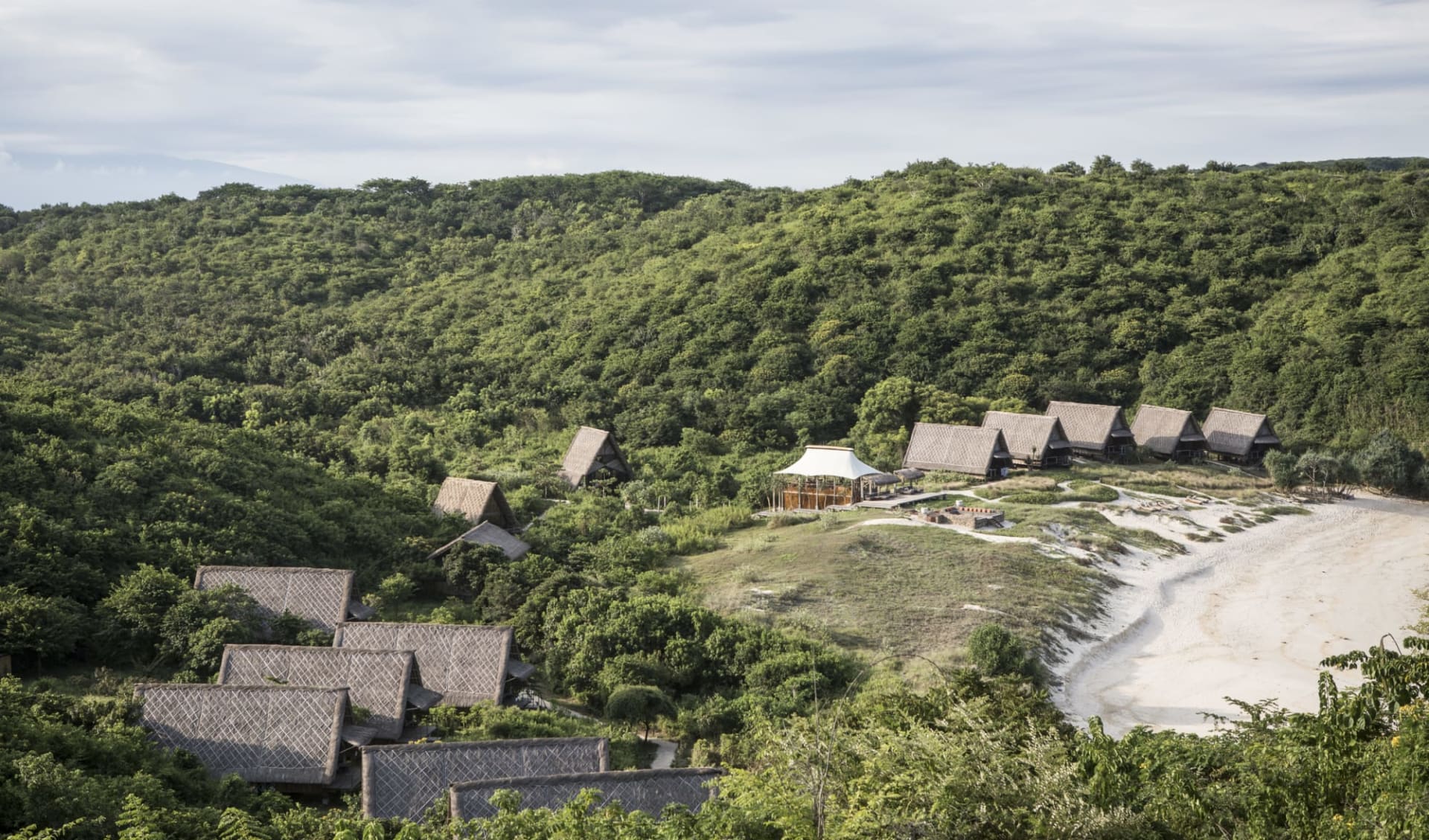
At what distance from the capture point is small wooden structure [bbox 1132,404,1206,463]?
35.5 metres

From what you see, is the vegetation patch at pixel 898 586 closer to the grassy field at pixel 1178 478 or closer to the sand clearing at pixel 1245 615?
the sand clearing at pixel 1245 615

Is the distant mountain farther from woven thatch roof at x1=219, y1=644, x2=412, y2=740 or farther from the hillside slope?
woven thatch roof at x1=219, y1=644, x2=412, y2=740

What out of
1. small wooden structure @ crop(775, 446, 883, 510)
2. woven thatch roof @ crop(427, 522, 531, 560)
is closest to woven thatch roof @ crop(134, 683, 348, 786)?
woven thatch roof @ crop(427, 522, 531, 560)

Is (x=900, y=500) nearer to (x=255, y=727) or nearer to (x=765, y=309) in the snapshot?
(x=765, y=309)

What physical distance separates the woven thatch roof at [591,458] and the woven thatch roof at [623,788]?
19167mm

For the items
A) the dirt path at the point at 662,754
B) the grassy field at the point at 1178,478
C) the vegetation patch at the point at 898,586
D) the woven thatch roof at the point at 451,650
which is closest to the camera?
the dirt path at the point at 662,754

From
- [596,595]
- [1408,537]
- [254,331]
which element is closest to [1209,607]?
[1408,537]

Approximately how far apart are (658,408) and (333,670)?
22898 millimetres

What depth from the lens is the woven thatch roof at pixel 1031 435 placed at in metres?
33.8

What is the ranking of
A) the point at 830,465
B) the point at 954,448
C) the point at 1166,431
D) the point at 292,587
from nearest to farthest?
the point at 292,587 < the point at 830,465 < the point at 954,448 < the point at 1166,431

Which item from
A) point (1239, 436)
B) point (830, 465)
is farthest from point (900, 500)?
point (1239, 436)

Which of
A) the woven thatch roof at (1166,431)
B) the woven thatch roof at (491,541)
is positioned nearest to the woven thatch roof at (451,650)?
the woven thatch roof at (491,541)

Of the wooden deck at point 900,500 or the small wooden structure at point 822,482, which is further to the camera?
the small wooden structure at point 822,482

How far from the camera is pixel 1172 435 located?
1399 inches
